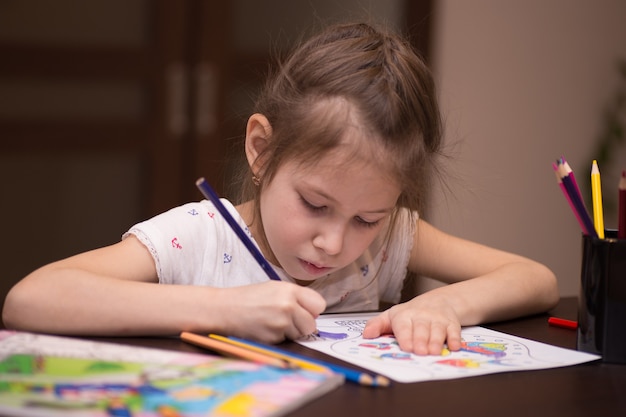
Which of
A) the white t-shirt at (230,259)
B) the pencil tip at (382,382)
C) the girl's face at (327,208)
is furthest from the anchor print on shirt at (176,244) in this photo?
the pencil tip at (382,382)

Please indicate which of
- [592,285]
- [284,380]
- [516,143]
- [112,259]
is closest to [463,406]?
[284,380]

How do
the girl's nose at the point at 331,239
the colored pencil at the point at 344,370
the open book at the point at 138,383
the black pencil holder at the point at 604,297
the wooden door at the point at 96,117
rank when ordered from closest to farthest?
the open book at the point at 138,383, the colored pencil at the point at 344,370, the black pencil holder at the point at 604,297, the girl's nose at the point at 331,239, the wooden door at the point at 96,117

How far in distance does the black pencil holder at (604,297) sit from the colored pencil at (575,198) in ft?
0.03

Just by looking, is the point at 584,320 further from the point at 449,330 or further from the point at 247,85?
the point at 247,85

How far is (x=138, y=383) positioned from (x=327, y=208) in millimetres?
425

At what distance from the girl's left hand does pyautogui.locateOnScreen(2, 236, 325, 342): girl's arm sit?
0.30ft

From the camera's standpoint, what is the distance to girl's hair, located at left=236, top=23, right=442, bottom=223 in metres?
0.96

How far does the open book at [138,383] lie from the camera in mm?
510

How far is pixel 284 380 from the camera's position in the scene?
1.94ft

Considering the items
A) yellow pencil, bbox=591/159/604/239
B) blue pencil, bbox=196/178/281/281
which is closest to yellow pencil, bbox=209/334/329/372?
blue pencil, bbox=196/178/281/281

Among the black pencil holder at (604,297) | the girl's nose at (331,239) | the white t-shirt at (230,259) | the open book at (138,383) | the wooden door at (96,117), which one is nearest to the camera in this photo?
the open book at (138,383)

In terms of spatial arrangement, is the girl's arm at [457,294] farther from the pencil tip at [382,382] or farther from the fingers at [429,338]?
the pencil tip at [382,382]

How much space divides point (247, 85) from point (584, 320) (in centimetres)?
178

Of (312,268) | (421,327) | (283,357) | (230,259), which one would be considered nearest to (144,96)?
(230,259)
